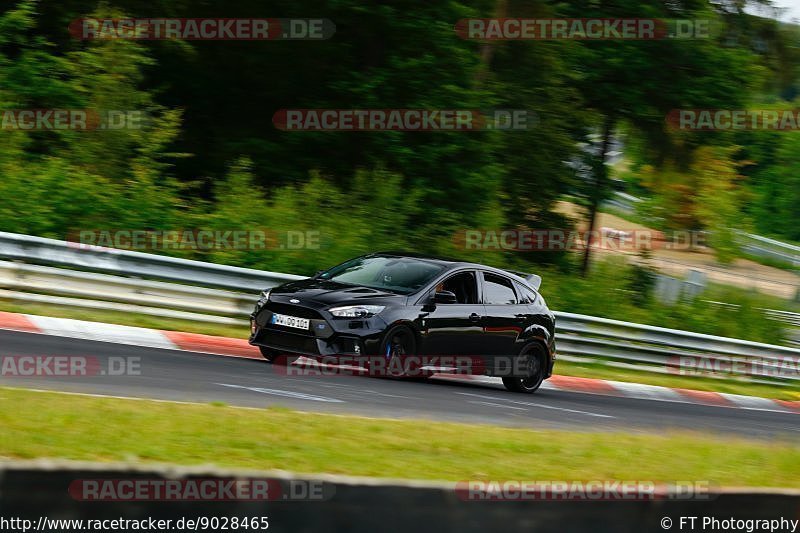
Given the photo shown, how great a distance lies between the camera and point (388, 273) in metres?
14.3

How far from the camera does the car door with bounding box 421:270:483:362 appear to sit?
1383cm

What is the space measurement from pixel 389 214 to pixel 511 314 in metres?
7.17

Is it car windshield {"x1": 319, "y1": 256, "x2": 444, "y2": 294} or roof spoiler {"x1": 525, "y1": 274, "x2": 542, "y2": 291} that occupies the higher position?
car windshield {"x1": 319, "y1": 256, "x2": 444, "y2": 294}

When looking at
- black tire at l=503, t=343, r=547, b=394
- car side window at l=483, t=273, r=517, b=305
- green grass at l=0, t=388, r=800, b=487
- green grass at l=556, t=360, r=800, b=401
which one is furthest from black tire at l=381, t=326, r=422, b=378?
green grass at l=556, t=360, r=800, b=401

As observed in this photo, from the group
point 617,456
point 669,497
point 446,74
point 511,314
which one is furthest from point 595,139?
point 669,497

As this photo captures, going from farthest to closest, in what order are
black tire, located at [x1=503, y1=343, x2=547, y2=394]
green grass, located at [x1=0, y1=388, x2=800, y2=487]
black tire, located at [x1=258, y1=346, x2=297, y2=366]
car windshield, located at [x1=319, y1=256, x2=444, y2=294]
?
black tire, located at [x1=503, y1=343, x2=547, y2=394], car windshield, located at [x1=319, y1=256, x2=444, y2=294], black tire, located at [x1=258, y1=346, x2=297, y2=366], green grass, located at [x1=0, y1=388, x2=800, y2=487]

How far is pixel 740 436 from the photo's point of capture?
14.1 m

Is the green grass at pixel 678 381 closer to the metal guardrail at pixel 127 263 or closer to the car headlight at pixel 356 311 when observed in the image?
the metal guardrail at pixel 127 263

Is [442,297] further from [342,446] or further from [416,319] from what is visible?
[342,446]

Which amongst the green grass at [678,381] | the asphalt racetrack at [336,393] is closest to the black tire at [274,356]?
the asphalt racetrack at [336,393]

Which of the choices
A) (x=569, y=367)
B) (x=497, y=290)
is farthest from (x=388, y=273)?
(x=569, y=367)

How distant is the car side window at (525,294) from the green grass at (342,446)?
503 cm

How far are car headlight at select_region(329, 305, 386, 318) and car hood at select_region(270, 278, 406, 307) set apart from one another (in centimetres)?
7

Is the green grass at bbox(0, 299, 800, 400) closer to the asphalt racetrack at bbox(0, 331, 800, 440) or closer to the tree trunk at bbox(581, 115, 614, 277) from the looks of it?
the asphalt racetrack at bbox(0, 331, 800, 440)
